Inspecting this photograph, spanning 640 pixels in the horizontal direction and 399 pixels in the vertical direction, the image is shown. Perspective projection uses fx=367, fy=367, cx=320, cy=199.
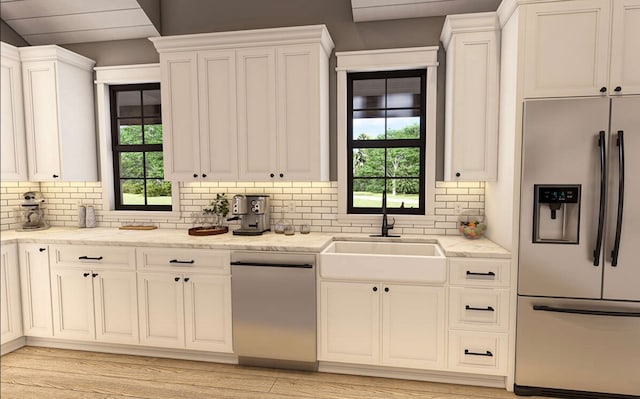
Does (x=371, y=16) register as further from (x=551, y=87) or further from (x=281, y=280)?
(x=281, y=280)

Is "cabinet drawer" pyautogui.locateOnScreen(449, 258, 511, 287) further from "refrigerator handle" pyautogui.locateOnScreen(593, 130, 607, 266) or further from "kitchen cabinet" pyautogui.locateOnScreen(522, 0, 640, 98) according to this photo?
"kitchen cabinet" pyautogui.locateOnScreen(522, 0, 640, 98)

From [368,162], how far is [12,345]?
352 centimetres

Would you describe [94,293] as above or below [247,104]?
below

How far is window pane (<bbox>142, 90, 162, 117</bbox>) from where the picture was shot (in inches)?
148

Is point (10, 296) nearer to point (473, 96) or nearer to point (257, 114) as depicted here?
point (257, 114)

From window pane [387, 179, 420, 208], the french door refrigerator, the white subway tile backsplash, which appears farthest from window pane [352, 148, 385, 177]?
the french door refrigerator

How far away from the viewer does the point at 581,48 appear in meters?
2.31

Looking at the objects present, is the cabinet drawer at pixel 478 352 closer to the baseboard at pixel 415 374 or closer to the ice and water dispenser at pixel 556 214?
the baseboard at pixel 415 374

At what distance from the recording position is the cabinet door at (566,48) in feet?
7.50

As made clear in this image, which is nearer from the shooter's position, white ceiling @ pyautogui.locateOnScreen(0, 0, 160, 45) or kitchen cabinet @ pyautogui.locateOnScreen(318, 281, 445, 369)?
kitchen cabinet @ pyautogui.locateOnScreen(318, 281, 445, 369)

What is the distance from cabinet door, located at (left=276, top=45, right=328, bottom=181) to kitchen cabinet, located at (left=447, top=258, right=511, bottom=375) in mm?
1366

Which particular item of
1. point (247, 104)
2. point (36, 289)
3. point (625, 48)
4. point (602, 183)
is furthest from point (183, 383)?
point (625, 48)

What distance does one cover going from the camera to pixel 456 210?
10.6ft

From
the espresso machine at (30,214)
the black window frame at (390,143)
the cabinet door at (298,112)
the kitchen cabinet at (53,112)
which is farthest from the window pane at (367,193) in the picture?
the espresso machine at (30,214)
